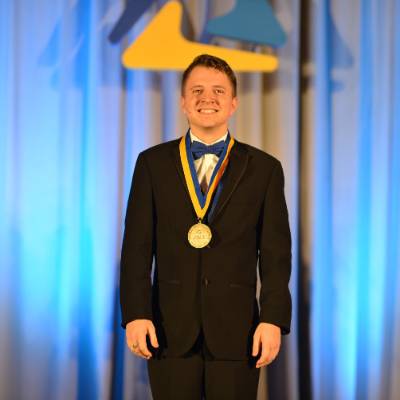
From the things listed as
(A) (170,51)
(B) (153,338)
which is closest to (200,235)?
(B) (153,338)

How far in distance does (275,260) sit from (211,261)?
0.65 feet

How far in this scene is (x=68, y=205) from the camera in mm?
3072

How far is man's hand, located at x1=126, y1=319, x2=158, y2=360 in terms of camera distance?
1758mm

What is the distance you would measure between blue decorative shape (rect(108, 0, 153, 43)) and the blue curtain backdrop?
0.03 metres

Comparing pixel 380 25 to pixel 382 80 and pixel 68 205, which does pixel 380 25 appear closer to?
pixel 382 80

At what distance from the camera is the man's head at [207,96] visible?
190cm

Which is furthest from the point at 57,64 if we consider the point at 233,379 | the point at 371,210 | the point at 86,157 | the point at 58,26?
the point at 233,379

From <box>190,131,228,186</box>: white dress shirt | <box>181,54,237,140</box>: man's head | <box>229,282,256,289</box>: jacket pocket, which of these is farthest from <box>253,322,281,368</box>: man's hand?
<box>181,54,237,140</box>: man's head

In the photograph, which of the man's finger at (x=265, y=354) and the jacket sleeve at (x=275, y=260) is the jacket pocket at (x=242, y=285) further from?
the man's finger at (x=265, y=354)

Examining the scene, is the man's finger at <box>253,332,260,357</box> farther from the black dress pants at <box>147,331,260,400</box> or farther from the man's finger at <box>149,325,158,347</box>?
the man's finger at <box>149,325,158,347</box>

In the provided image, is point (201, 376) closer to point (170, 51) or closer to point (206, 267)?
point (206, 267)

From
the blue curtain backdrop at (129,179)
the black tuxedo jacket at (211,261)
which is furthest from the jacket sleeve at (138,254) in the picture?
the blue curtain backdrop at (129,179)

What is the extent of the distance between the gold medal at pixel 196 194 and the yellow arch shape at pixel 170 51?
1224mm

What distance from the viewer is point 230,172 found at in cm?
186
